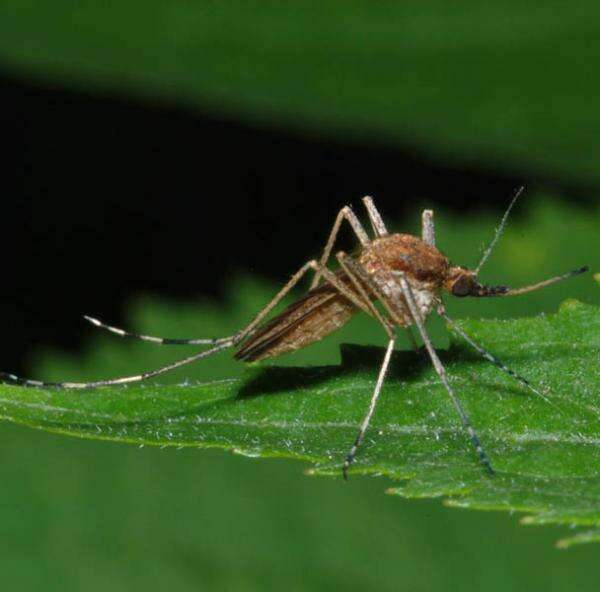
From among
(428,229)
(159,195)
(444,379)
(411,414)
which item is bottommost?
(411,414)

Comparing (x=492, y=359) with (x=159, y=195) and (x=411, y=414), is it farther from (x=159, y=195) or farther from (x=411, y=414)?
(x=159, y=195)

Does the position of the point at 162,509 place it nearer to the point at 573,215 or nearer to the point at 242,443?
the point at 242,443

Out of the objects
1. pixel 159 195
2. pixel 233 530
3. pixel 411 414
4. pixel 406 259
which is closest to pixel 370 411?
pixel 411 414

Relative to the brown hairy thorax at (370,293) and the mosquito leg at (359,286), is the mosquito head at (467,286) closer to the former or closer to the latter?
the brown hairy thorax at (370,293)

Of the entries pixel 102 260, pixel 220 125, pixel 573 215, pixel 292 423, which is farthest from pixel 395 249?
pixel 220 125

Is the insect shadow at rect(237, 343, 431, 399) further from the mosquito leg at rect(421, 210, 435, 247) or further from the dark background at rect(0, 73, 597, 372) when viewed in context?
the dark background at rect(0, 73, 597, 372)

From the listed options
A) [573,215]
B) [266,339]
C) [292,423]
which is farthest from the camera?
[573,215]

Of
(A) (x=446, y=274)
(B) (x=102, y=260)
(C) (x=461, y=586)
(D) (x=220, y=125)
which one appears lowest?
(C) (x=461, y=586)
